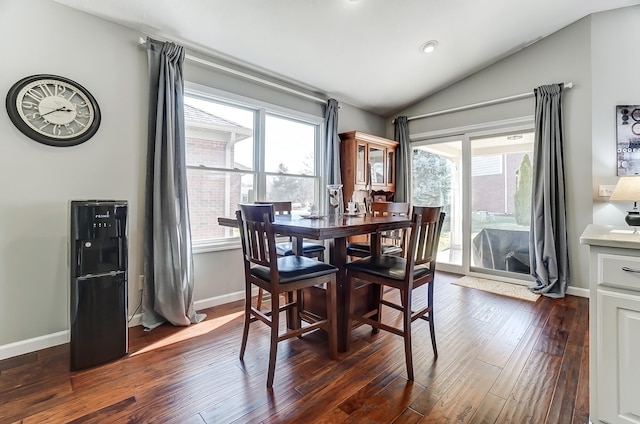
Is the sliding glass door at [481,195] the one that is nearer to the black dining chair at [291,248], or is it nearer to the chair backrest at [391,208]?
the chair backrest at [391,208]

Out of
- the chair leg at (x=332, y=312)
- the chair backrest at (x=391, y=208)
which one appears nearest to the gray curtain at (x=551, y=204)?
the chair backrest at (x=391, y=208)

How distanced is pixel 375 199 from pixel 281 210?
1.93 m

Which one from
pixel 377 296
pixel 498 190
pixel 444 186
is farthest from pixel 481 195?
pixel 377 296

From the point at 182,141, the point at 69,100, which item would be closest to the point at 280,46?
the point at 182,141

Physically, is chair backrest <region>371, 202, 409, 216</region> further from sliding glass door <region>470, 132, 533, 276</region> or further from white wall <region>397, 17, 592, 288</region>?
white wall <region>397, 17, 592, 288</region>

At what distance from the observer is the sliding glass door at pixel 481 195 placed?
380cm

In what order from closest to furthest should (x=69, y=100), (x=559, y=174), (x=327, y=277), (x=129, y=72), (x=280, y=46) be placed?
(x=327, y=277)
(x=69, y=100)
(x=129, y=72)
(x=280, y=46)
(x=559, y=174)

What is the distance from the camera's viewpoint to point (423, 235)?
6.09 ft

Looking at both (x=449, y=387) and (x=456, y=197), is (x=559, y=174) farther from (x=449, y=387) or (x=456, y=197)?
(x=449, y=387)

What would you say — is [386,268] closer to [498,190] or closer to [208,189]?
[208,189]

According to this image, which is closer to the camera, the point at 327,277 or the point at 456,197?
the point at 327,277

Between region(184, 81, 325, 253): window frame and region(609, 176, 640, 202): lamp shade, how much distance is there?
281cm

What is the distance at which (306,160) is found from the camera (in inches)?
154

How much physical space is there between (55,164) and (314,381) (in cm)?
237
